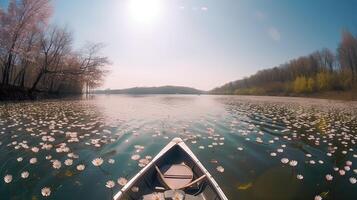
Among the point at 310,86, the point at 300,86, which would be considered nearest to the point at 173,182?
the point at 310,86

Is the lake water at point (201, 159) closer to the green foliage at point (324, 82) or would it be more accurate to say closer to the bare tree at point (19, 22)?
the bare tree at point (19, 22)

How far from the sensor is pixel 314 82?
5844 cm

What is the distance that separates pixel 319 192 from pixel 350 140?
563 cm

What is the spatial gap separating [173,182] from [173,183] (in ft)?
0.12

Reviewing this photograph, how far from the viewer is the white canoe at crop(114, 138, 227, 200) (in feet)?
9.70

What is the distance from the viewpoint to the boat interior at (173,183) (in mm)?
3017

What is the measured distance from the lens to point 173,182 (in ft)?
11.8

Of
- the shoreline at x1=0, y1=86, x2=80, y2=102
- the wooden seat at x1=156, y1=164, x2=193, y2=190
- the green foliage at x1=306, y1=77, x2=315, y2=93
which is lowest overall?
the wooden seat at x1=156, y1=164, x2=193, y2=190

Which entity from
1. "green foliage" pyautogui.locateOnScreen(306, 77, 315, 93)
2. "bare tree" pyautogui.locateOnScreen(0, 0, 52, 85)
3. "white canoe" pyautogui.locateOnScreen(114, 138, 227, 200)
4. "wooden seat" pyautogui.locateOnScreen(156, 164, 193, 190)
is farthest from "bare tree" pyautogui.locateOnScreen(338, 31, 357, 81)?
"bare tree" pyautogui.locateOnScreen(0, 0, 52, 85)

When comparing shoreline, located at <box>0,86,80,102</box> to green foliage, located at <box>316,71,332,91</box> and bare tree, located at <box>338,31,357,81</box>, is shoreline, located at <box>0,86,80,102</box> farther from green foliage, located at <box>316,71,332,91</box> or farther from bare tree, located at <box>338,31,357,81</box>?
bare tree, located at <box>338,31,357,81</box>

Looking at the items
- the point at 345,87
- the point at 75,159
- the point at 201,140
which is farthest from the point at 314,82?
the point at 75,159

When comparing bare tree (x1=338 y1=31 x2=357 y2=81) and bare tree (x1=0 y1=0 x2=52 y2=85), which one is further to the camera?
bare tree (x1=338 y1=31 x2=357 y2=81)

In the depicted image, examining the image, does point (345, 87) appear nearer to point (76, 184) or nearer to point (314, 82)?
point (314, 82)

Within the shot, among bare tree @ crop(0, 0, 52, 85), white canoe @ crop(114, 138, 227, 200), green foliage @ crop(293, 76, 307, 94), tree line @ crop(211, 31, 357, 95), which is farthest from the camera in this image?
green foliage @ crop(293, 76, 307, 94)
